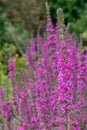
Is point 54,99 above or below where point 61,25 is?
below

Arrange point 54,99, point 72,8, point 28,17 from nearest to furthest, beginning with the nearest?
point 54,99 < point 28,17 < point 72,8

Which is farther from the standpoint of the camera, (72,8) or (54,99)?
(72,8)

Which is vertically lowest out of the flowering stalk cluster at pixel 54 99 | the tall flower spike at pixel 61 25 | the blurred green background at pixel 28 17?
the flowering stalk cluster at pixel 54 99

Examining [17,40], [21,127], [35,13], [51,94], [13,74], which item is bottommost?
[21,127]

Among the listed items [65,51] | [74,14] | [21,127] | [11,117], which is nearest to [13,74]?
[11,117]

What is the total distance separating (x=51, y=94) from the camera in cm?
436

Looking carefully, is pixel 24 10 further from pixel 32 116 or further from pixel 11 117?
pixel 32 116

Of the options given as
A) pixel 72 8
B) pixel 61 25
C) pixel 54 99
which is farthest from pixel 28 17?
pixel 61 25

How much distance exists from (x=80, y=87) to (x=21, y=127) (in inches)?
29.2

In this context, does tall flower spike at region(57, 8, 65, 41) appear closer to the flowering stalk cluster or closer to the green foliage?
the flowering stalk cluster

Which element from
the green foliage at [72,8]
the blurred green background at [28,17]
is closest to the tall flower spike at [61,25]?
the blurred green background at [28,17]

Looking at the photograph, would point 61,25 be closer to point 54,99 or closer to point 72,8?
point 54,99

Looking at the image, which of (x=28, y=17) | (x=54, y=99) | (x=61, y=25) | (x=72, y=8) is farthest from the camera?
(x=72, y=8)

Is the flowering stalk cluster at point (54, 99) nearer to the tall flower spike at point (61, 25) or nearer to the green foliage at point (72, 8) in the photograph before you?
the tall flower spike at point (61, 25)
